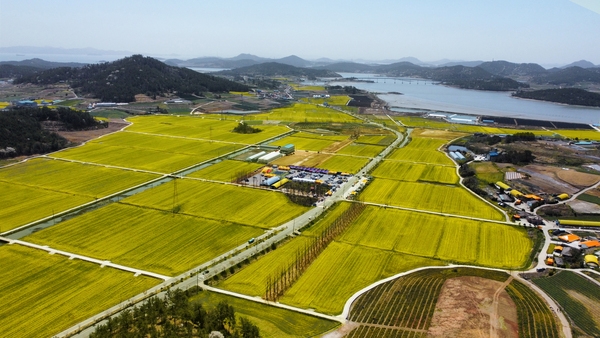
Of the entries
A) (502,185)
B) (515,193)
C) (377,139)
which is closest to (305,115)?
(377,139)

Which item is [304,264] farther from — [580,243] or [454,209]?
[580,243]

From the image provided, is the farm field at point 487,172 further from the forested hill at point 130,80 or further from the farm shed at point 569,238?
the forested hill at point 130,80

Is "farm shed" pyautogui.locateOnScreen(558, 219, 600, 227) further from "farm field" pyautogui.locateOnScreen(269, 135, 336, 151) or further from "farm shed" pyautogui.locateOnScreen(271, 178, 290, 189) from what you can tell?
"farm field" pyautogui.locateOnScreen(269, 135, 336, 151)

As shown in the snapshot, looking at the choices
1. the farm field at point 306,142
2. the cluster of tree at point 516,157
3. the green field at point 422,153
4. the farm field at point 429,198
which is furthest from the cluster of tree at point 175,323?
the cluster of tree at point 516,157

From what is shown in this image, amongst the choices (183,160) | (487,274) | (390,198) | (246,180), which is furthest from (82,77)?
(487,274)

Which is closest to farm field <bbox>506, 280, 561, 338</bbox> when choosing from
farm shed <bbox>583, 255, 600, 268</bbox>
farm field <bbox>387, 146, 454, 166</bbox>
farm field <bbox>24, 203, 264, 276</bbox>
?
farm shed <bbox>583, 255, 600, 268</bbox>

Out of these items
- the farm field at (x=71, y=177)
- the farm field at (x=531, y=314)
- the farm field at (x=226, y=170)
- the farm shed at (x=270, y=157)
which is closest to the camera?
the farm field at (x=531, y=314)
